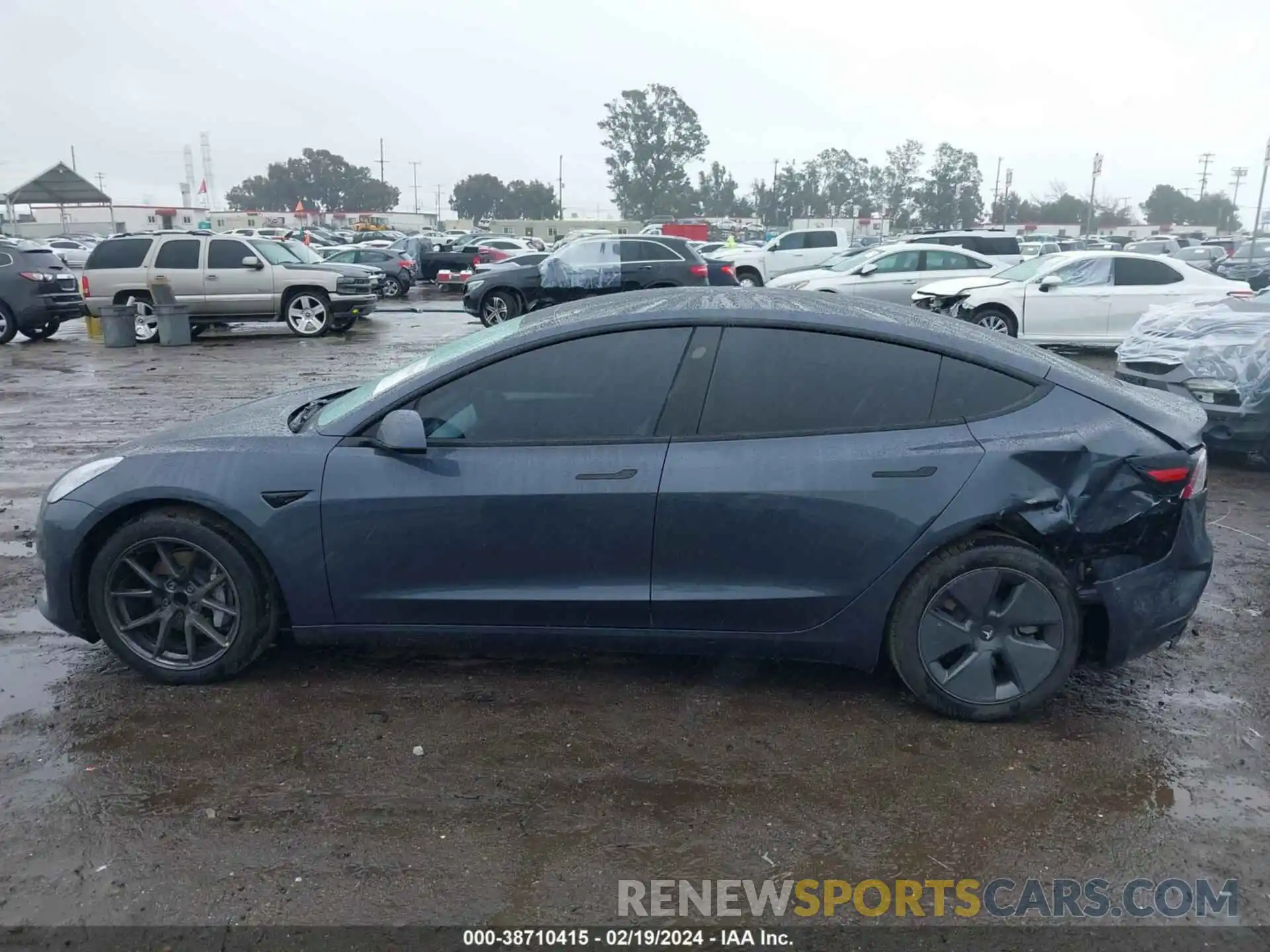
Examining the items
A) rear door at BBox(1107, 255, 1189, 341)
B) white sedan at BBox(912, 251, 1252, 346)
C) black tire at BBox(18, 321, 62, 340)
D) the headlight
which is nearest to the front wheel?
black tire at BBox(18, 321, 62, 340)

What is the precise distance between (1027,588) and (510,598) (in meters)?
1.92

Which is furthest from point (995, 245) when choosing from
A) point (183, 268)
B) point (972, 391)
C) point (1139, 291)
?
point (972, 391)

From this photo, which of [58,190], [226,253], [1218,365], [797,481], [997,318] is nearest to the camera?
[797,481]

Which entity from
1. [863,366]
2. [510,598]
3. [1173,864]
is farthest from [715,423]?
[1173,864]

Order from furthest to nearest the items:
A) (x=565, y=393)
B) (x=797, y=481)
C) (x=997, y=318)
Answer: (x=997, y=318), (x=565, y=393), (x=797, y=481)

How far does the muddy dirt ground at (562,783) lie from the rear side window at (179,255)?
46.5 ft

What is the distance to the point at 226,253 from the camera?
57.0 ft

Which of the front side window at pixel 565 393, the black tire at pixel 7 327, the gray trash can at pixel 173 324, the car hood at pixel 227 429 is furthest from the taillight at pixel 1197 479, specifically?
the black tire at pixel 7 327

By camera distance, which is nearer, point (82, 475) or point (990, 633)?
point (990, 633)

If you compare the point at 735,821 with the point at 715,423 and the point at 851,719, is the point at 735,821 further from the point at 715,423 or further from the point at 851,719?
the point at 715,423

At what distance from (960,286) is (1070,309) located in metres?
1.67

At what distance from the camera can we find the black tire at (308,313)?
17781mm

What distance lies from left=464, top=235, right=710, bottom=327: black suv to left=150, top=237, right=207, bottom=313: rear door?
4665 millimetres

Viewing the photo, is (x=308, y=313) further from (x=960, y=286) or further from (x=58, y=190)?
(x=58, y=190)
